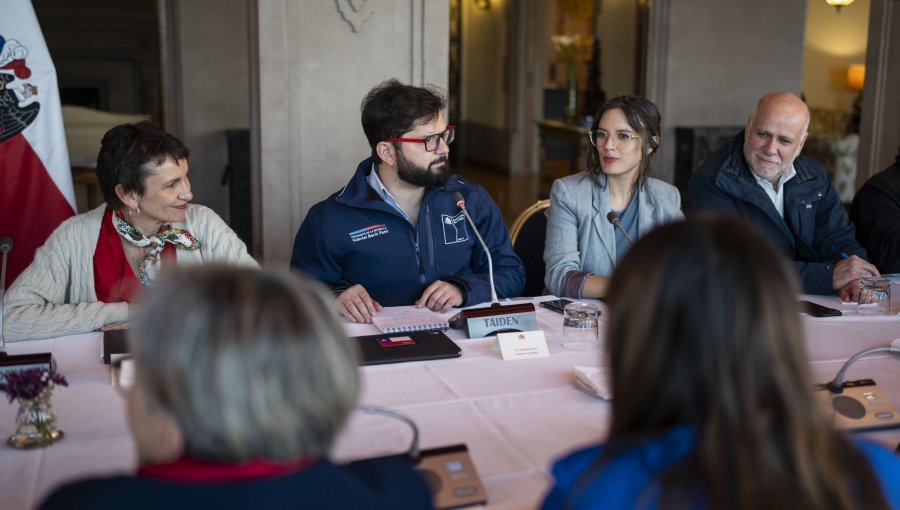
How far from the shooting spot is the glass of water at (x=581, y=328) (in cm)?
222

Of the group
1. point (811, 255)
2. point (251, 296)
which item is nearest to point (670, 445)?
point (251, 296)

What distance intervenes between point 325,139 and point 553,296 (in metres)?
2.18

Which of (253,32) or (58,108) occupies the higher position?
(253,32)

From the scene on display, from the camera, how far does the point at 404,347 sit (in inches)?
83.1

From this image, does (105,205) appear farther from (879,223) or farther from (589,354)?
(879,223)

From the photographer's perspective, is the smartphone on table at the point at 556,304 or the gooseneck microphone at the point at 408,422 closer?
the gooseneck microphone at the point at 408,422

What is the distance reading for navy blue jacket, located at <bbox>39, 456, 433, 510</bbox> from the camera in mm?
853

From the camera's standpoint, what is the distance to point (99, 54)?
10.4 metres

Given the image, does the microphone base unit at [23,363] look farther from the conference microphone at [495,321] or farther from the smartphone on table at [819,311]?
the smartphone on table at [819,311]

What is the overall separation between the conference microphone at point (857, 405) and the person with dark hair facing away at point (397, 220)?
1200 mm

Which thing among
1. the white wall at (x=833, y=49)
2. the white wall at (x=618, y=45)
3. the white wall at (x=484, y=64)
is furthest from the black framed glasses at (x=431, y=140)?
the white wall at (x=833, y=49)

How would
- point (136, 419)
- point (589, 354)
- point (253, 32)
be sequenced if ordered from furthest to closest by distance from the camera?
point (253, 32)
point (589, 354)
point (136, 419)

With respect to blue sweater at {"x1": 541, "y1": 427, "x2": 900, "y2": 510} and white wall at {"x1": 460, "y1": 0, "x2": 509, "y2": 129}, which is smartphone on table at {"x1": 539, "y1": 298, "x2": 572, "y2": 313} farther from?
white wall at {"x1": 460, "y1": 0, "x2": 509, "y2": 129}

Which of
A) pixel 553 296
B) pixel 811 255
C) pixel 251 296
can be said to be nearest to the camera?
pixel 251 296
